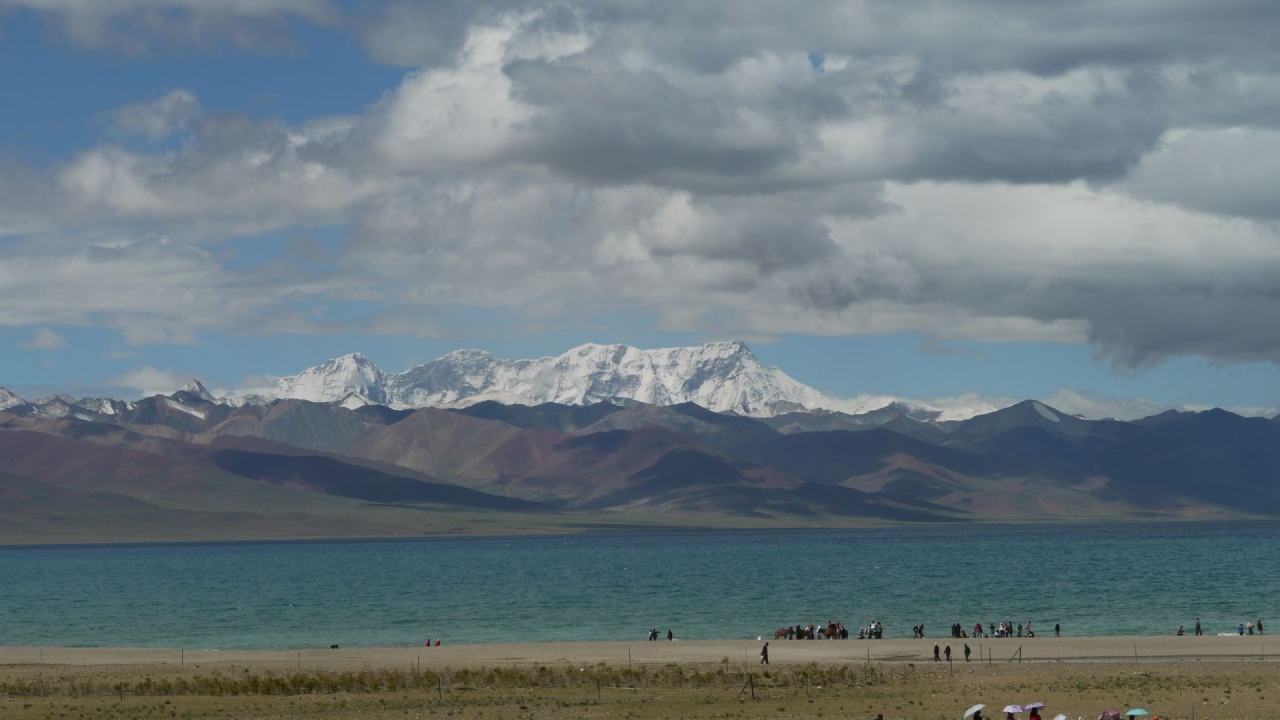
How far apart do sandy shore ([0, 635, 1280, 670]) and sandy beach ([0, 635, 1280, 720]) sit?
215 millimetres

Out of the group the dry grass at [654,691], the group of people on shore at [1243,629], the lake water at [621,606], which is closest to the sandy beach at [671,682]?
the dry grass at [654,691]

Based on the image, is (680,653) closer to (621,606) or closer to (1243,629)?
(1243,629)

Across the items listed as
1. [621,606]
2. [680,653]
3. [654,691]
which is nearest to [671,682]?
[654,691]

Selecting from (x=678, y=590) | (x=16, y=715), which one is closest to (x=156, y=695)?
(x=16, y=715)

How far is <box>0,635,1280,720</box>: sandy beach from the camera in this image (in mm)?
61562

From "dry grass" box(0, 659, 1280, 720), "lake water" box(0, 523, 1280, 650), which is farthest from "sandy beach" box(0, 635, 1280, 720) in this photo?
"lake water" box(0, 523, 1280, 650)

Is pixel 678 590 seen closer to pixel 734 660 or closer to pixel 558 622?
pixel 558 622

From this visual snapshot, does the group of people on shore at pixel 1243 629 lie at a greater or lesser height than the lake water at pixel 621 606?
greater

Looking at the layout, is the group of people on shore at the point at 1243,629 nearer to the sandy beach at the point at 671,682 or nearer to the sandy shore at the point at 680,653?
the sandy beach at the point at 671,682

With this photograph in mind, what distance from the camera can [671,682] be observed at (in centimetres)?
7150

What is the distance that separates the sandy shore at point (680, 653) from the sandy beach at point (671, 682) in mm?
215

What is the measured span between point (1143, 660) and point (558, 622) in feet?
176

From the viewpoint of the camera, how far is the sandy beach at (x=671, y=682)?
2424 inches

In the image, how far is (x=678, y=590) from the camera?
16200 centimetres
